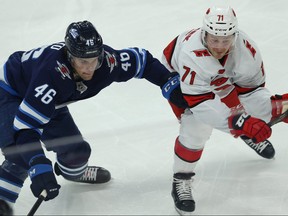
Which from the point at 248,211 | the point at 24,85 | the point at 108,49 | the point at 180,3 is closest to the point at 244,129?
the point at 248,211

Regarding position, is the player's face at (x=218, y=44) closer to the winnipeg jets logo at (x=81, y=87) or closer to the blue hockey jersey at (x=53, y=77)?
the blue hockey jersey at (x=53, y=77)

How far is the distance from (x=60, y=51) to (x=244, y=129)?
845 mm

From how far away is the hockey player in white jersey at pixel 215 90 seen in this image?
8.73ft

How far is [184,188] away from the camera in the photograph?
2.93 meters

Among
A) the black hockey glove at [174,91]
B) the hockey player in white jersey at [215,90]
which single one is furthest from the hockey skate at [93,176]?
the black hockey glove at [174,91]

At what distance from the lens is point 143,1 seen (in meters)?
5.13

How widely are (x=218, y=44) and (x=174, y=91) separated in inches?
13.2

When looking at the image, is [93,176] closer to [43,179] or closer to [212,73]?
[43,179]

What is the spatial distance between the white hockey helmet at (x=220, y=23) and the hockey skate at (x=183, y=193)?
28.0 inches

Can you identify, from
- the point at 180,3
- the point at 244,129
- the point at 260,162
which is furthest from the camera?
the point at 180,3

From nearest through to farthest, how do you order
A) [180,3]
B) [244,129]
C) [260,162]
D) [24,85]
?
[244,129] < [24,85] < [260,162] < [180,3]

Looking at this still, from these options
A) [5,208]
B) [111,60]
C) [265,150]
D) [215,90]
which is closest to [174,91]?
[215,90]

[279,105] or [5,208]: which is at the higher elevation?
[279,105]

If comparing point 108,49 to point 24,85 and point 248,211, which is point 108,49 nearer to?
point 24,85
